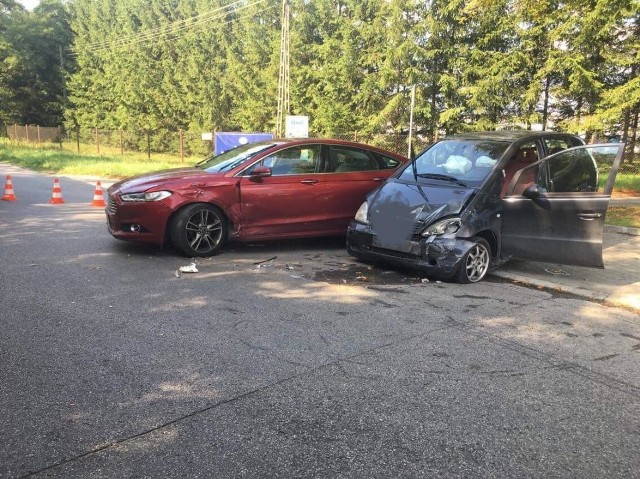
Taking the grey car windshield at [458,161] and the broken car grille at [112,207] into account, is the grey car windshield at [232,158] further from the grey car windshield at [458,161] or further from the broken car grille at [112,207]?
the grey car windshield at [458,161]

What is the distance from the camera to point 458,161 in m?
7.05

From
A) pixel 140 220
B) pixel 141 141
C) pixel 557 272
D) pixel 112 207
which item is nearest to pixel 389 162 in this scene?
pixel 557 272

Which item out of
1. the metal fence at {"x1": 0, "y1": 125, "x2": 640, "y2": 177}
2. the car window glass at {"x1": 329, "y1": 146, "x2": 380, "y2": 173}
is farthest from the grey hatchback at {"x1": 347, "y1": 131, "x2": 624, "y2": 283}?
the metal fence at {"x1": 0, "y1": 125, "x2": 640, "y2": 177}

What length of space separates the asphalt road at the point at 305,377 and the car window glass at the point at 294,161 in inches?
75.0

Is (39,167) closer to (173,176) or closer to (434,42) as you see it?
(434,42)

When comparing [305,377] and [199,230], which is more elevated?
[199,230]

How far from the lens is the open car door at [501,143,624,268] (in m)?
6.09

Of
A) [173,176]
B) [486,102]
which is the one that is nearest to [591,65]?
[486,102]

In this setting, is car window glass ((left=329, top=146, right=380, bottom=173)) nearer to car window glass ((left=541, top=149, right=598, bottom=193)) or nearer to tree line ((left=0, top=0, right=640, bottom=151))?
car window glass ((left=541, top=149, right=598, bottom=193))

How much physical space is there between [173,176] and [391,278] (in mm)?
3206

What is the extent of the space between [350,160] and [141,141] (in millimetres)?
32587

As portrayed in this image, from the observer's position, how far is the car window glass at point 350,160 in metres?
7.95

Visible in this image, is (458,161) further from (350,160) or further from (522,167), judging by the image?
(350,160)

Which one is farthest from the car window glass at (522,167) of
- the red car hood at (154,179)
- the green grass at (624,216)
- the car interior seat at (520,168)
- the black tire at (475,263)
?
the green grass at (624,216)
